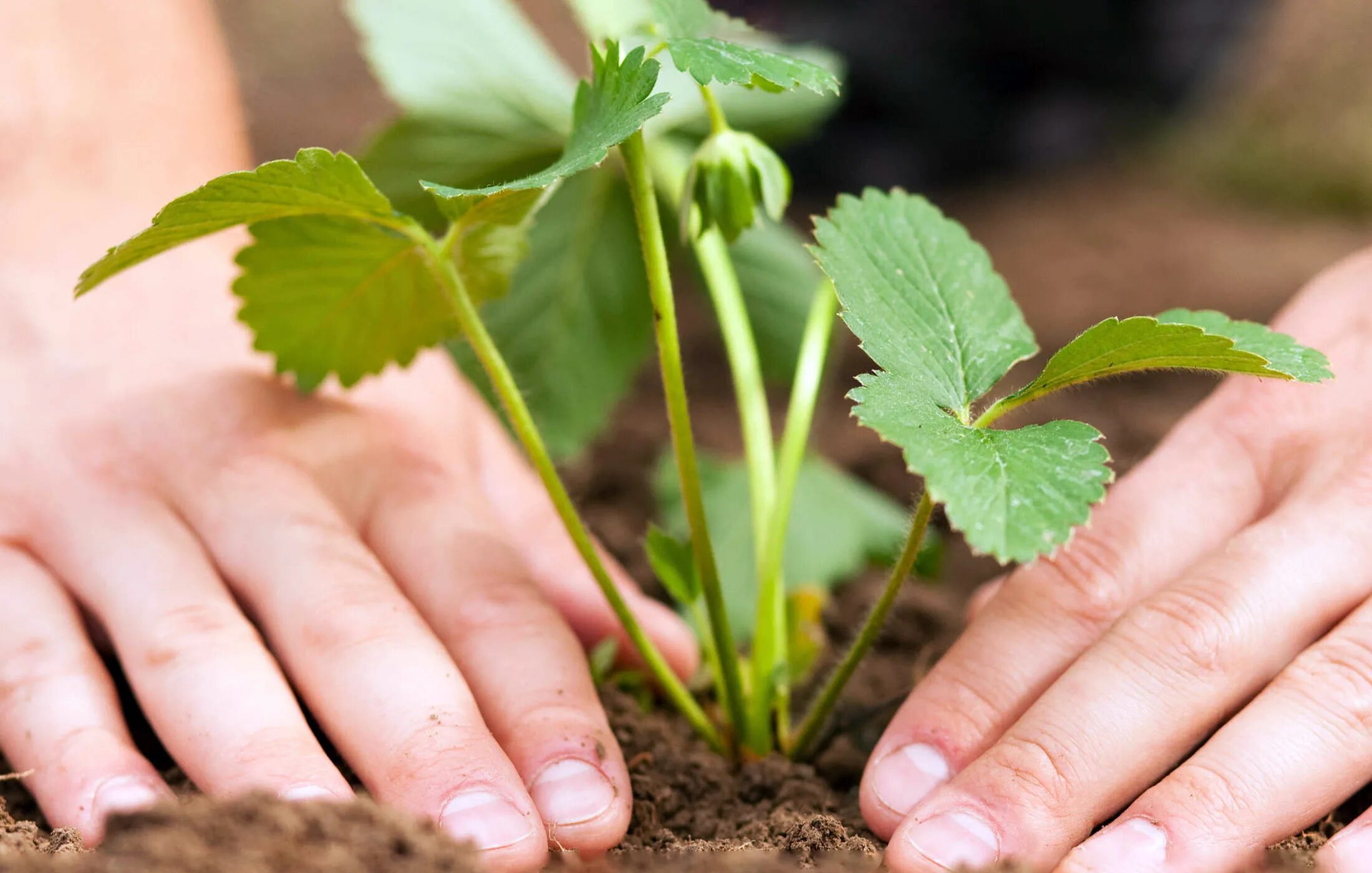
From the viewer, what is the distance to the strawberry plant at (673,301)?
2.39ft

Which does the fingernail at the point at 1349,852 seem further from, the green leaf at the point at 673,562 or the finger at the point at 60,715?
the finger at the point at 60,715

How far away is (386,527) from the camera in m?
1.09

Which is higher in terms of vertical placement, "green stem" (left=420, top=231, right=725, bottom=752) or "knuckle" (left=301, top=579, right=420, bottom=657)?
"green stem" (left=420, top=231, right=725, bottom=752)

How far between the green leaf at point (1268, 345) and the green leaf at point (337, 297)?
0.60 meters

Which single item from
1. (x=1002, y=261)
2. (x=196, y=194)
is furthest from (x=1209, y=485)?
Result: (x=1002, y=261)

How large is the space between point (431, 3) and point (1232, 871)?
1.15 m

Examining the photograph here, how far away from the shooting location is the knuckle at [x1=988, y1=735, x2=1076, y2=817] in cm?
79

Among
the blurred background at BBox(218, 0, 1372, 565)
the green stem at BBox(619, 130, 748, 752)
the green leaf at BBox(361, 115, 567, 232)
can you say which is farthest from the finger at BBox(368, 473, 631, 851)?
the blurred background at BBox(218, 0, 1372, 565)

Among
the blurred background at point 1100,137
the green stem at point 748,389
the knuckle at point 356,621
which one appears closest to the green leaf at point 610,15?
the green stem at point 748,389

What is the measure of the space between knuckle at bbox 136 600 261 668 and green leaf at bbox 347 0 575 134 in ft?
1.86

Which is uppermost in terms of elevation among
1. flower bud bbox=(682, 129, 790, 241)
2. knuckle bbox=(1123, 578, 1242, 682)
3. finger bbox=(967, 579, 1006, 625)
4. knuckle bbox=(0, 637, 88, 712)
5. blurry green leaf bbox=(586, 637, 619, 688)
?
flower bud bbox=(682, 129, 790, 241)

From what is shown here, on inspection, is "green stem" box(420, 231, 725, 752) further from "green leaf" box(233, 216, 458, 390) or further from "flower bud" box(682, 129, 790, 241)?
"flower bud" box(682, 129, 790, 241)

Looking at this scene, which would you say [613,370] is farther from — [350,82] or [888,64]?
[350,82]

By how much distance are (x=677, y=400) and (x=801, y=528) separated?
0.58 meters
